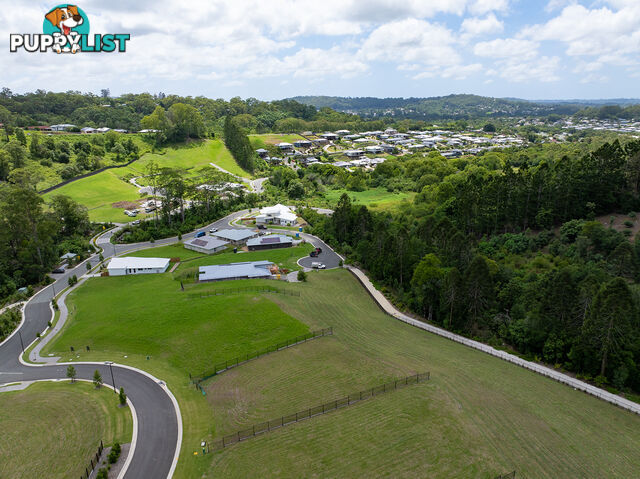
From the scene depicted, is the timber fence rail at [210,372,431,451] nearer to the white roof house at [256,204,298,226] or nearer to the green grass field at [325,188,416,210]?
the white roof house at [256,204,298,226]

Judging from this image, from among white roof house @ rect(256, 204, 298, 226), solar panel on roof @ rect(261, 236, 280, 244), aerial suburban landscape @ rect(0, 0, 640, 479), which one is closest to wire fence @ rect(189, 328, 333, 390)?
aerial suburban landscape @ rect(0, 0, 640, 479)

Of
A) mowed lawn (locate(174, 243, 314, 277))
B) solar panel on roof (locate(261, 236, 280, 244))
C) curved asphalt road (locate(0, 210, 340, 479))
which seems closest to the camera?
curved asphalt road (locate(0, 210, 340, 479))

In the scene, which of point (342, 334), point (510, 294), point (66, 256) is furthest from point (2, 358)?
point (510, 294)

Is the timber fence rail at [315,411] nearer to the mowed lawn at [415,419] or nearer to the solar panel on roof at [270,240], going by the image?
the mowed lawn at [415,419]

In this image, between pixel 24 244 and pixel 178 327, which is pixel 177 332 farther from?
pixel 24 244

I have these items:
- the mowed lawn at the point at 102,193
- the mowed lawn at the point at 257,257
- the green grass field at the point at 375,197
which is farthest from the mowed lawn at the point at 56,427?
the green grass field at the point at 375,197

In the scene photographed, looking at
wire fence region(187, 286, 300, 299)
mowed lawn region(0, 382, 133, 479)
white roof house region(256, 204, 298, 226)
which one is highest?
white roof house region(256, 204, 298, 226)
